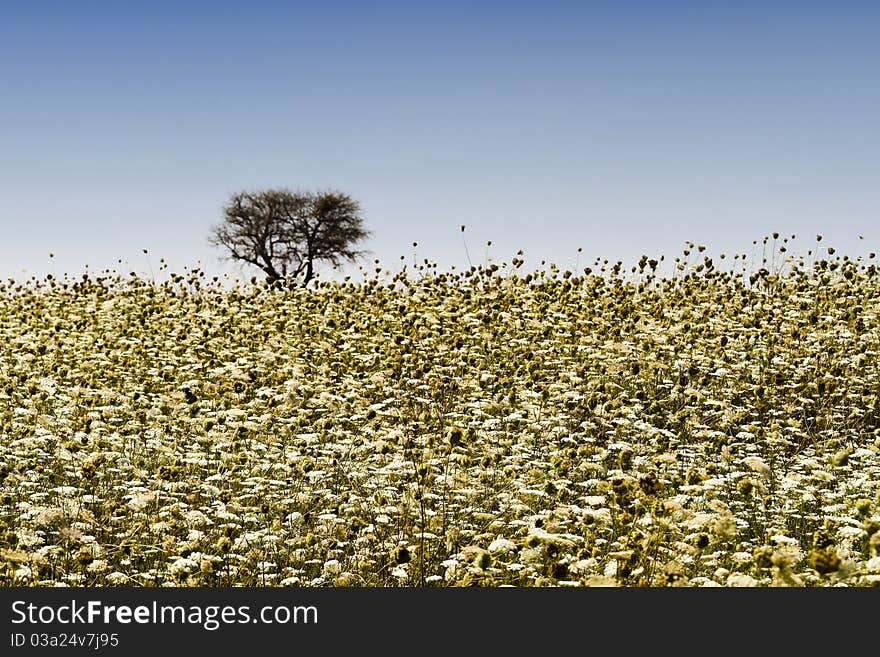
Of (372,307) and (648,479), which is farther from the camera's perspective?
(372,307)

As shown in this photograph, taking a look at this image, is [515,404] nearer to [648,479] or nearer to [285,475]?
[285,475]

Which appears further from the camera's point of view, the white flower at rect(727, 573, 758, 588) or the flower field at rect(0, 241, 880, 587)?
the flower field at rect(0, 241, 880, 587)

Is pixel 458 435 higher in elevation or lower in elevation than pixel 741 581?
higher

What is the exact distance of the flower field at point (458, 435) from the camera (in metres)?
6.48

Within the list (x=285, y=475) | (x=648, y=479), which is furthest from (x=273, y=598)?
(x=285, y=475)

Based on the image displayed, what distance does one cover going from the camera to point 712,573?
650 centimetres

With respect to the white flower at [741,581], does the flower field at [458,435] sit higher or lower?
higher

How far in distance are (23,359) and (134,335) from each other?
2.32 metres

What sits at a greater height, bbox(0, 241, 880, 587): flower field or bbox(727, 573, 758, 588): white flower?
bbox(0, 241, 880, 587): flower field

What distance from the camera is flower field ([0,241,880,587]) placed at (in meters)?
6.48

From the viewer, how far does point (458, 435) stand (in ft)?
24.3

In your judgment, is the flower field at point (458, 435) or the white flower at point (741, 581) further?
the flower field at point (458, 435)

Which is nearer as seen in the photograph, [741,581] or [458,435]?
[741,581]

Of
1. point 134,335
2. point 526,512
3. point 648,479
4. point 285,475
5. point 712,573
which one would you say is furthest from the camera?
point 134,335
